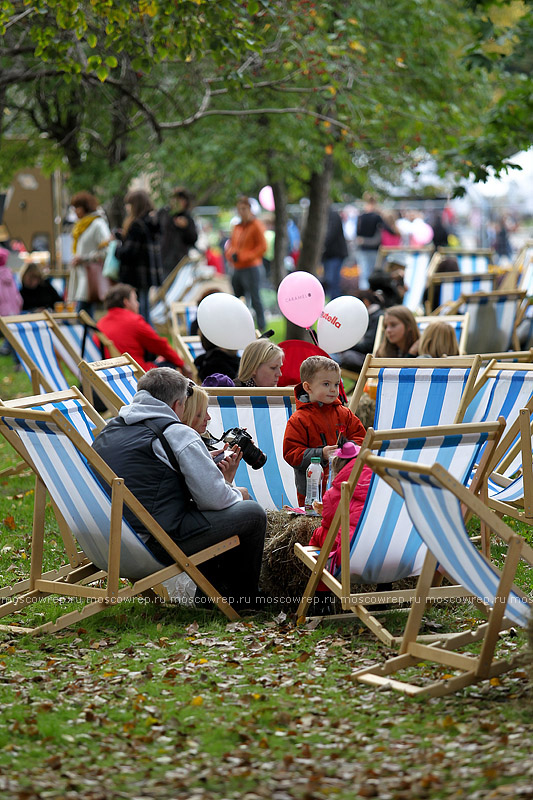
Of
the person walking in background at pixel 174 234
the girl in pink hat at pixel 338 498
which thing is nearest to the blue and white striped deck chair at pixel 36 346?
the girl in pink hat at pixel 338 498

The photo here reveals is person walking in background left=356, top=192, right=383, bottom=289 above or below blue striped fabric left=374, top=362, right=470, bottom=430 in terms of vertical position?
above

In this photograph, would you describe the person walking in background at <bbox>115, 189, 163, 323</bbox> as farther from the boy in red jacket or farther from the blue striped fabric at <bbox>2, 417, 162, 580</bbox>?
the blue striped fabric at <bbox>2, 417, 162, 580</bbox>

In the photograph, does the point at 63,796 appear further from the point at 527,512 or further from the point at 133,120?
the point at 133,120

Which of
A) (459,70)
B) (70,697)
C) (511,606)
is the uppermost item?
(459,70)

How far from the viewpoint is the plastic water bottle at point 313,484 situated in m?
5.00

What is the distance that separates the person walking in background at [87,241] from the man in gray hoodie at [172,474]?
6.05 m

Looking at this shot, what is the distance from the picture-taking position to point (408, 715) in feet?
11.5

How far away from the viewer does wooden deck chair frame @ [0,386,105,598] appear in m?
4.55

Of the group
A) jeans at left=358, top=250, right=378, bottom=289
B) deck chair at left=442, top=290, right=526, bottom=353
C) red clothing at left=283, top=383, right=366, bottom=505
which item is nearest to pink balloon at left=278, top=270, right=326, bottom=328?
red clothing at left=283, top=383, right=366, bottom=505

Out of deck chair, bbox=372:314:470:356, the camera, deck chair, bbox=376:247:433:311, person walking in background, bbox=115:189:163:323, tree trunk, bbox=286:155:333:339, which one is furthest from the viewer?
deck chair, bbox=376:247:433:311

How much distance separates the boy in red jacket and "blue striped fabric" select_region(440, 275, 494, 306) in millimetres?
5654

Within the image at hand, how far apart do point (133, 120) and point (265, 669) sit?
7.29 metres

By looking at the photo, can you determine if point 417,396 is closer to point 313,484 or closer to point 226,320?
point 313,484

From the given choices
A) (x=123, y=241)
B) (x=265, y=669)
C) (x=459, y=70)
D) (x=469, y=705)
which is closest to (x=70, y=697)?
(x=265, y=669)
